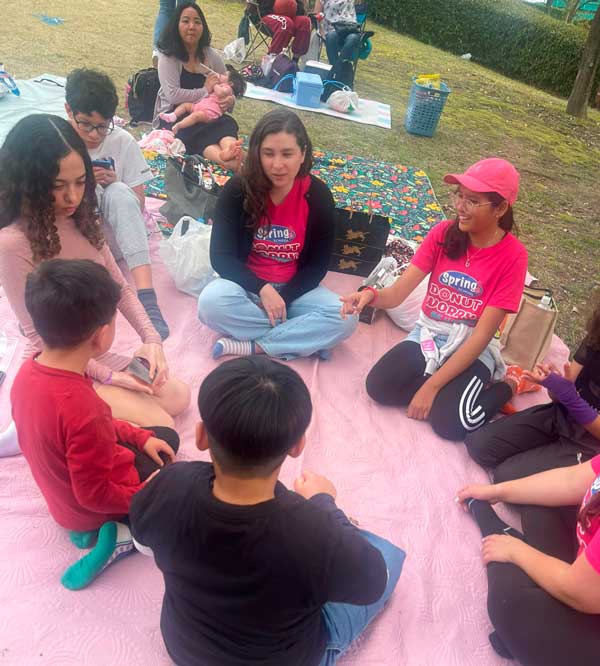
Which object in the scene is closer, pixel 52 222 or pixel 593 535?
pixel 593 535

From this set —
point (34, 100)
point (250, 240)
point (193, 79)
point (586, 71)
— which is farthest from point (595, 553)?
point (586, 71)

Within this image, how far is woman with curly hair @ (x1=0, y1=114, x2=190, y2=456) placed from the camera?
1.93m

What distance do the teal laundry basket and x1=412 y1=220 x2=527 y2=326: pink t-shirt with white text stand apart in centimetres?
467

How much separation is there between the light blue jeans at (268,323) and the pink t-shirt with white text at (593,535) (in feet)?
4.43

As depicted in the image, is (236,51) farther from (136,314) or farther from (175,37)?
(136,314)

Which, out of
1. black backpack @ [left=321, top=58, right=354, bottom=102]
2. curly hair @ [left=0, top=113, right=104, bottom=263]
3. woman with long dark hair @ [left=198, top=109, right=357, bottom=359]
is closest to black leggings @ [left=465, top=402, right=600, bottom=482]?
woman with long dark hair @ [left=198, top=109, right=357, bottom=359]

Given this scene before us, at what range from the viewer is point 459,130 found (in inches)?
298

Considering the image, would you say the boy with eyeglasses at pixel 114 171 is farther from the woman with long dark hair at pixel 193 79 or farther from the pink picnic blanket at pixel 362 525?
the woman with long dark hair at pixel 193 79

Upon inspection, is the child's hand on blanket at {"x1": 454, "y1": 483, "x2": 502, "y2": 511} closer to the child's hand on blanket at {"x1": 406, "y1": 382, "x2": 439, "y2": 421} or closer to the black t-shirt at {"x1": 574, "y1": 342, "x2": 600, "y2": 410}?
the child's hand on blanket at {"x1": 406, "y1": 382, "x2": 439, "y2": 421}

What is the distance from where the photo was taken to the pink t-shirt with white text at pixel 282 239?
270 cm

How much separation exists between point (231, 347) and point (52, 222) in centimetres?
105

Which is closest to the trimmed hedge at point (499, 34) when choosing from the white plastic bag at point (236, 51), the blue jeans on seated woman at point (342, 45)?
the blue jeans on seated woman at point (342, 45)

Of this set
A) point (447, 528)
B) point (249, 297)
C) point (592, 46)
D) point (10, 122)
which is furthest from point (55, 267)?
point (592, 46)

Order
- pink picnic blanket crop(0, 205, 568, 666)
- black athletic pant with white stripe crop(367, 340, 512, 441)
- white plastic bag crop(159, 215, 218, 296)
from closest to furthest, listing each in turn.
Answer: pink picnic blanket crop(0, 205, 568, 666)
black athletic pant with white stripe crop(367, 340, 512, 441)
white plastic bag crop(159, 215, 218, 296)
